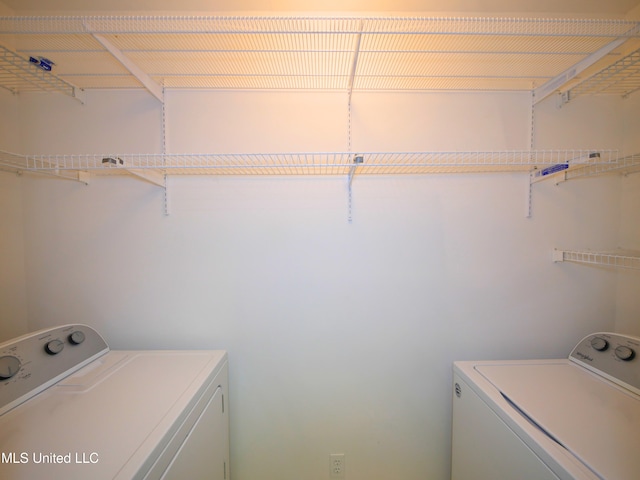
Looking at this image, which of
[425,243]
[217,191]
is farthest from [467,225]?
[217,191]

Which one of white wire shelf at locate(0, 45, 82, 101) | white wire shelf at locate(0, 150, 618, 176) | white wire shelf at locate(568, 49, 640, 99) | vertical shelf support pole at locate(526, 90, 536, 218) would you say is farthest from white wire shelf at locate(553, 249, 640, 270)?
white wire shelf at locate(0, 45, 82, 101)

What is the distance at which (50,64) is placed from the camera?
1088mm

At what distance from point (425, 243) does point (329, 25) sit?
45.0 inches

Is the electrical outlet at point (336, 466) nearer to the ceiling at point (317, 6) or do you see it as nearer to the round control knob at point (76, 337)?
the round control knob at point (76, 337)

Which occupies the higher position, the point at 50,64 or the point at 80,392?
the point at 50,64

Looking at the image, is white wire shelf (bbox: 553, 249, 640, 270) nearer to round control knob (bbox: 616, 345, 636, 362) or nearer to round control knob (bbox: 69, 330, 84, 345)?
round control knob (bbox: 616, 345, 636, 362)

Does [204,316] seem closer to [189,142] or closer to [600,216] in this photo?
[189,142]

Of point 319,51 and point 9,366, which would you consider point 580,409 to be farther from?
point 9,366

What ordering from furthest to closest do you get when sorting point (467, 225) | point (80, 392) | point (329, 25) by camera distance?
1. point (467, 225)
2. point (329, 25)
3. point (80, 392)

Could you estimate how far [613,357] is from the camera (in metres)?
1.00

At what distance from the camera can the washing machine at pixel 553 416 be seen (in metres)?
0.66

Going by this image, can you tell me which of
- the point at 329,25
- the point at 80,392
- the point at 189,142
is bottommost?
the point at 80,392

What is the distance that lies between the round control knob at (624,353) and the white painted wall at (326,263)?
0.30 m

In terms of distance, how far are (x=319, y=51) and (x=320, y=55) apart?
51mm
